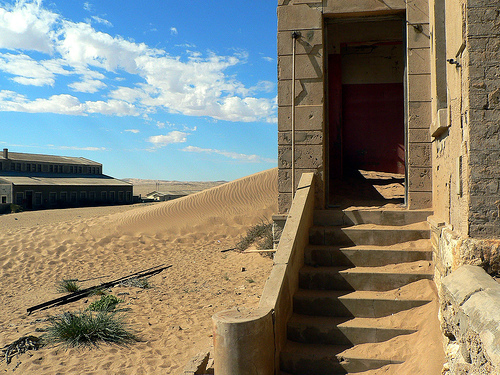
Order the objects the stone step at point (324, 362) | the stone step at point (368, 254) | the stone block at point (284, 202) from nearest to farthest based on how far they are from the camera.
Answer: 1. the stone step at point (324, 362)
2. the stone step at point (368, 254)
3. the stone block at point (284, 202)

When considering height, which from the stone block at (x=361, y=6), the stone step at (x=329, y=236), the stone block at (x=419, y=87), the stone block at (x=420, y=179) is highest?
the stone block at (x=361, y=6)

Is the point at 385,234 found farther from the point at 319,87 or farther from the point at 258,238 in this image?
the point at 258,238

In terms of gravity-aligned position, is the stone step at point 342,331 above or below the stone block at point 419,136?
below

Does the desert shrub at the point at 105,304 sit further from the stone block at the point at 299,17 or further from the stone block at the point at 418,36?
the stone block at the point at 418,36

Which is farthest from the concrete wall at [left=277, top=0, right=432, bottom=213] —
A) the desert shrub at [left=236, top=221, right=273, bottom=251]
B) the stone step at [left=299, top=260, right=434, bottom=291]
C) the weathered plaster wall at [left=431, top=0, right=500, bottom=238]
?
the desert shrub at [left=236, top=221, right=273, bottom=251]

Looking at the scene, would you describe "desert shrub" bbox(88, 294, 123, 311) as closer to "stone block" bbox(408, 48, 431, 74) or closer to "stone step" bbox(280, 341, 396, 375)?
"stone step" bbox(280, 341, 396, 375)

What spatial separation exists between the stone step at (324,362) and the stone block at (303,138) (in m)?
3.30

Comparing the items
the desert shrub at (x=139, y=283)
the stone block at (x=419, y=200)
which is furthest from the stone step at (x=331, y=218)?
the desert shrub at (x=139, y=283)

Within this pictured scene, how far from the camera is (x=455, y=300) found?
2742mm

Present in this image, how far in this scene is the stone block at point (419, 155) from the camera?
5.77 metres

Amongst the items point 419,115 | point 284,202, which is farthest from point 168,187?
point 419,115

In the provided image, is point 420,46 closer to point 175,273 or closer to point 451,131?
point 451,131

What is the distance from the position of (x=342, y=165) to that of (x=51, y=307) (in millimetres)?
6778

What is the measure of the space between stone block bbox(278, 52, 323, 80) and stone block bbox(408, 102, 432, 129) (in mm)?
1468
